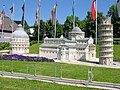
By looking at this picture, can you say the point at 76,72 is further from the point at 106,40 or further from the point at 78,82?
the point at 106,40

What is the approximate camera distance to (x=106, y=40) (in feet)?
129

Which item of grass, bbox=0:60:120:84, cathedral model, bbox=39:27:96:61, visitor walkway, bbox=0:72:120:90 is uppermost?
cathedral model, bbox=39:27:96:61

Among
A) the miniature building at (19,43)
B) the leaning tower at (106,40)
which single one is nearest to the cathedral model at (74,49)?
→ the miniature building at (19,43)

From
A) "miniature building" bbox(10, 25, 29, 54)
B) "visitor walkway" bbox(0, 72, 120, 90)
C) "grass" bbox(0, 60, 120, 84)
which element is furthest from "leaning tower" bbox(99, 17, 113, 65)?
"miniature building" bbox(10, 25, 29, 54)

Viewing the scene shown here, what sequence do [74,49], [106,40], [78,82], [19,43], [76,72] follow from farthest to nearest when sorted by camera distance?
[19,43]
[74,49]
[106,40]
[76,72]
[78,82]

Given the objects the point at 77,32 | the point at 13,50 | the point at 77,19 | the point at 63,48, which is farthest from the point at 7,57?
the point at 77,19

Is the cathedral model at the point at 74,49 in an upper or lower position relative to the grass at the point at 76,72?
upper

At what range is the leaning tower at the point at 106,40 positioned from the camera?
39375 millimetres

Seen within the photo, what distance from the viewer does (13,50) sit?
5853 cm

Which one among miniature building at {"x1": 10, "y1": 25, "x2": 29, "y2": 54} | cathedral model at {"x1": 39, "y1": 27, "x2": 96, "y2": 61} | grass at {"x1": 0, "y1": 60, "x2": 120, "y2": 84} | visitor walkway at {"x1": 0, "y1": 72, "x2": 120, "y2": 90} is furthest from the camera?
miniature building at {"x1": 10, "y1": 25, "x2": 29, "y2": 54}

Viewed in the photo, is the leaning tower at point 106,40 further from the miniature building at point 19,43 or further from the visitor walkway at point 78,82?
the miniature building at point 19,43

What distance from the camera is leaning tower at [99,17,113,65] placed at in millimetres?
39375

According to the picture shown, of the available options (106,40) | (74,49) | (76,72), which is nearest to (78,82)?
(76,72)

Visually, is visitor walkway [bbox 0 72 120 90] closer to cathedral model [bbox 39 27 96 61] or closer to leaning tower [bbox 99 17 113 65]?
leaning tower [bbox 99 17 113 65]
